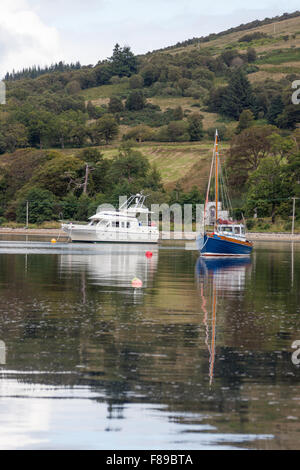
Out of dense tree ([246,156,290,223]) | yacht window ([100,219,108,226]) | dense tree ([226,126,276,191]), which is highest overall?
dense tree ([226,126,276,191])

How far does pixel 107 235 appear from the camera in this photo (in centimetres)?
10200

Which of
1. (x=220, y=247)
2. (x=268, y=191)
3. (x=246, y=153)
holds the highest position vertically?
(x=246, y=153)

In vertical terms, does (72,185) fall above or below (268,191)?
above

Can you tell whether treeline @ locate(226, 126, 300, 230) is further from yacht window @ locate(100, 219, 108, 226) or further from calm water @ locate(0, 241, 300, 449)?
calm water @ locate(0, 241, 300, 449)

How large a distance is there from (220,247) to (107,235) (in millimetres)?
35831

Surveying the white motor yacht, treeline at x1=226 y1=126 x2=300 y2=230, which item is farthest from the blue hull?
treeline at x1=226 y1=126 x2=300 y2=230

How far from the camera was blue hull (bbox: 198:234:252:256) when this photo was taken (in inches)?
2640

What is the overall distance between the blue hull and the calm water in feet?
112

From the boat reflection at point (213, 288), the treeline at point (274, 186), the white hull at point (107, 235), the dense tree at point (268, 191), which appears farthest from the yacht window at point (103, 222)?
the boat reflection at point (213, 288)

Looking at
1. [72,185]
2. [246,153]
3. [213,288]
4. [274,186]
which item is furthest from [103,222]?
[213,288]

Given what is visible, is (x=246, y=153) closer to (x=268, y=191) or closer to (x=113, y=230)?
(x=268, y=191)

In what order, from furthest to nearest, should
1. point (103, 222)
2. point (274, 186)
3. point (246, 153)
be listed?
point (246, 153) < point (274, 186) < point (103, 222)

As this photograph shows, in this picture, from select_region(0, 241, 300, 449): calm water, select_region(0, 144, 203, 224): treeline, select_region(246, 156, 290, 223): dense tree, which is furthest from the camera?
select_region(0, 144, 203, 224): treeline
